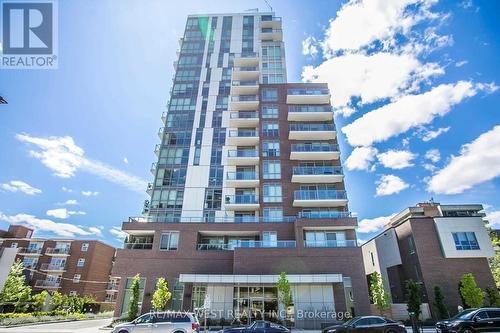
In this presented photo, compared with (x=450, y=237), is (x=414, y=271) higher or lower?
lower

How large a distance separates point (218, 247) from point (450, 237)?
Answer: 24.5 m

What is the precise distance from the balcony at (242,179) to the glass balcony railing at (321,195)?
19.7 feet

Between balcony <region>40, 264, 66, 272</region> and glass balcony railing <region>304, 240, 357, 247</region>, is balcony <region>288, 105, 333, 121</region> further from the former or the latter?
balcony <region>40, 264, 66, 272</region>

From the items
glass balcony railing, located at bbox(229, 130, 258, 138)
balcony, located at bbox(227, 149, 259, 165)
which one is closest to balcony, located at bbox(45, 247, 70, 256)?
balcony, located at bbox(227, 149, 259, 165)

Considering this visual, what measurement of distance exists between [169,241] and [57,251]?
34.0 metres

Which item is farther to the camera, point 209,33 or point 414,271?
point 209,33

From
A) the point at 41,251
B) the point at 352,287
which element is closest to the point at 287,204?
the point at 352,287

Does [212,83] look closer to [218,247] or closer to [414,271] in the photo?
[218,247]

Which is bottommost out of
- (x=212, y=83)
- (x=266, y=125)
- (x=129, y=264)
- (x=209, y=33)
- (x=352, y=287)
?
(x=352, y=287)

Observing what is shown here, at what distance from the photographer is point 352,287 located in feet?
84.8

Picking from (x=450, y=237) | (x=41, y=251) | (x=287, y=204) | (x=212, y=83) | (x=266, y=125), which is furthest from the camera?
(x=41, y=251)

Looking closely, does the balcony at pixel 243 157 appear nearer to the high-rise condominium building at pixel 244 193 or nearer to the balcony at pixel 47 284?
the high-rise condominium building at pixel 244 193

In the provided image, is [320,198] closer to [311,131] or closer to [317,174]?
[317,174]

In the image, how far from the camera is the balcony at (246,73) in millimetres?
45562
